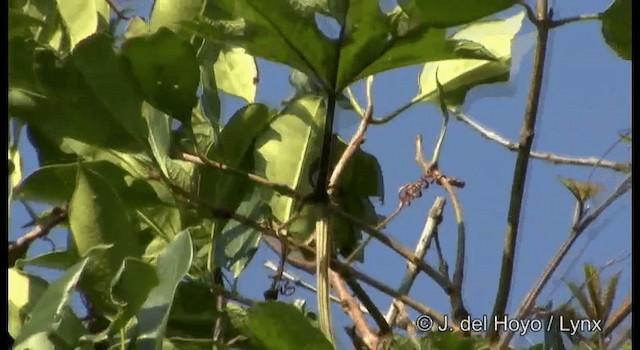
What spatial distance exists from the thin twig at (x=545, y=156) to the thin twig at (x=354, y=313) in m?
Result: 0.13

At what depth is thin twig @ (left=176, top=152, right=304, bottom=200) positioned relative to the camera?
61 centimetres

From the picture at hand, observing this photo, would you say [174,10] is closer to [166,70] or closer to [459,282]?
[166,70]

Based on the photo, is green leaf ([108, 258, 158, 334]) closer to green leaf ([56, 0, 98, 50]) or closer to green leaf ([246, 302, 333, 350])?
green leaf ([246, 302, 333, 350])

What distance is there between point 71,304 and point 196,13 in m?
0.20

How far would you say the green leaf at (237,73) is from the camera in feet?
2.45

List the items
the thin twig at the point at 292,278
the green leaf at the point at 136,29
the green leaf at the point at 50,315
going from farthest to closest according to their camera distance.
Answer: the thin twig at the point at 292,278
the green leaf at the point at 136,29
the green leaf at the point at 50,315

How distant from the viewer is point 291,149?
27.0 inches

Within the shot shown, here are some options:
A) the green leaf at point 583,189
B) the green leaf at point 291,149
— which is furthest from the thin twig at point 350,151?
the green leaf at point 583,189

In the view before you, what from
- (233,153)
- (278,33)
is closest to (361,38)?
(278,33)

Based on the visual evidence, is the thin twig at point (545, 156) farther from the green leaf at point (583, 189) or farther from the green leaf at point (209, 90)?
the green leaf at point (209, 90)

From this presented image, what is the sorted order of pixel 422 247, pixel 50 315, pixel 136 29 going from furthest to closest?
pixel 422 247, pixel 136 29, pixel 50 315

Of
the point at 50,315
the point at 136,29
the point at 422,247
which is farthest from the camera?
the point at 422,247

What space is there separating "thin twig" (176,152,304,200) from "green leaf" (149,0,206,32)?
3.1 inches

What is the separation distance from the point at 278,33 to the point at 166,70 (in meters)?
0.07
